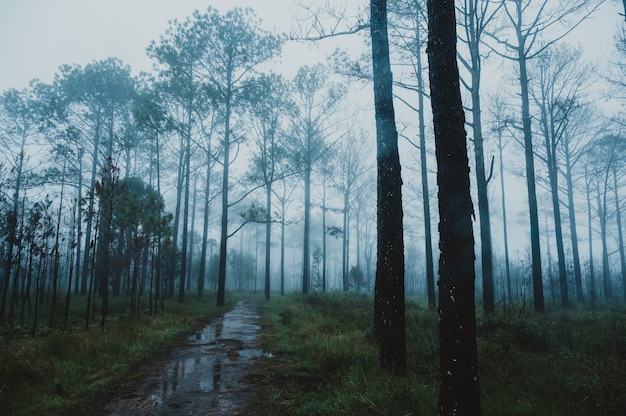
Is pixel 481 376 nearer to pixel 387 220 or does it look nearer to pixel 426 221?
pixel 387 220

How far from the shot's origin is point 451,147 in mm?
2850

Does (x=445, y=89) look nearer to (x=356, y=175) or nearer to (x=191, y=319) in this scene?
(x=191, y=319)

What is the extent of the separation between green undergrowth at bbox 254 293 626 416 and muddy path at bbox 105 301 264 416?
330mm

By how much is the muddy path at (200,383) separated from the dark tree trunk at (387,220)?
1.96 m

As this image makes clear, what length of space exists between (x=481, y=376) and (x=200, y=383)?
375cm

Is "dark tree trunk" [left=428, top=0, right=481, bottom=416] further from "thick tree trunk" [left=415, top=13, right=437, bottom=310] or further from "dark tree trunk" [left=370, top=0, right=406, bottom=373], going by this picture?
"thick tree trunk" [left=415, top=13, right=437, bottom=310]

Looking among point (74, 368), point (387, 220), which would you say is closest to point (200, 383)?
point (74, 368)

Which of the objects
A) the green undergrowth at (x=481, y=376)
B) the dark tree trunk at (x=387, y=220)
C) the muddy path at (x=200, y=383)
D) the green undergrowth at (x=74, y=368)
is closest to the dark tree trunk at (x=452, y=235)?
the green undergrowth at (x=481, y=376)

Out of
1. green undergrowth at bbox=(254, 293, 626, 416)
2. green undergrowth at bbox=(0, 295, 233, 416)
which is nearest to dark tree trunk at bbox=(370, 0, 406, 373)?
green undergrowth at bbox=(254, 293, 626, 416)

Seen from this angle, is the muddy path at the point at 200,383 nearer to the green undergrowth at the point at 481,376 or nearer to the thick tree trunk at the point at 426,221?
the green undergrowth at the point at 481,376

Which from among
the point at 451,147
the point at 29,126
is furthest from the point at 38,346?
the point at 29,126

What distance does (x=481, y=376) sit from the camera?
4.05m

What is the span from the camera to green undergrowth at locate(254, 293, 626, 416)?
10.5 feet

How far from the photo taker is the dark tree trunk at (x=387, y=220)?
4.39 meters
